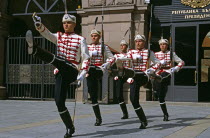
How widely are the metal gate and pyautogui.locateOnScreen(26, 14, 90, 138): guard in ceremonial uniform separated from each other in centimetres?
894

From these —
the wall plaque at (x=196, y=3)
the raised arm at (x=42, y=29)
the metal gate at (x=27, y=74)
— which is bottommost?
the metal gate at (x=27, y=74)

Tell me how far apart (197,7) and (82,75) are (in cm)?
938

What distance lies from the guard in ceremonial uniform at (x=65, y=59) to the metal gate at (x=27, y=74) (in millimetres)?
8936

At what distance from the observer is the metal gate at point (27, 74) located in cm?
1506

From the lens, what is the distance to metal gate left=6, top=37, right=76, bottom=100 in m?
15.1

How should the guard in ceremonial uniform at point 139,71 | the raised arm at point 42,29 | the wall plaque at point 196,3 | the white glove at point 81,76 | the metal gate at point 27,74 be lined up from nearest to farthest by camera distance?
the raised arm at point 42,29 → the white glove at point 81,76 → the guard in ceremonial uniform at point 139,71 → the wall plaque at point 196,3 → the metal gate at point 27,74

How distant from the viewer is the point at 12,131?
243 inches

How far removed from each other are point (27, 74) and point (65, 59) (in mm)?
10006

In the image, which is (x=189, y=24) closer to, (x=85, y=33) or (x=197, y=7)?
(x=197, y=7)

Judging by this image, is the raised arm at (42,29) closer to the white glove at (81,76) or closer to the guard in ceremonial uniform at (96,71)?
the white glove at (81,76)

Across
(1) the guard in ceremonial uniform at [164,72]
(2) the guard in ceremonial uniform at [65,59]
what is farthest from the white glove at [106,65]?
(2) the guard in ceremonial uniform at [65,59]

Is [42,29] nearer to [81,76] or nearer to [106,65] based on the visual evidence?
[81,76]

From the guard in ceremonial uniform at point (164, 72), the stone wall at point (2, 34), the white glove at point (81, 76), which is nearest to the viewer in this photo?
the white glove at point (81, 76)

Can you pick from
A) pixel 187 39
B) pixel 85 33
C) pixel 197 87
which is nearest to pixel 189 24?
pixel 187 39
